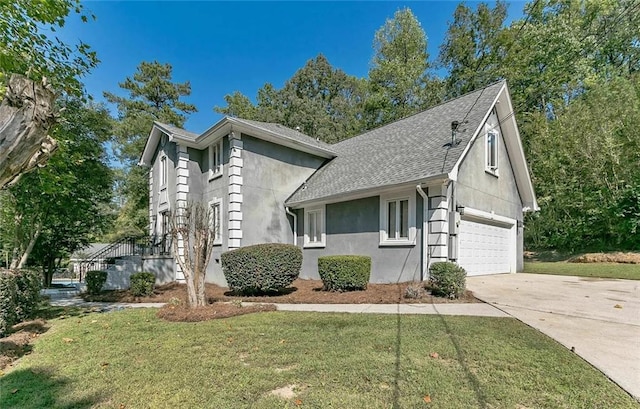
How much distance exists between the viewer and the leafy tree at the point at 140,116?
88.0 ft

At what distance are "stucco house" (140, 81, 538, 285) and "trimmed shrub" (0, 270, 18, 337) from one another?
6.53 m

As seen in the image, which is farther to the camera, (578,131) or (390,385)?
(578,131)

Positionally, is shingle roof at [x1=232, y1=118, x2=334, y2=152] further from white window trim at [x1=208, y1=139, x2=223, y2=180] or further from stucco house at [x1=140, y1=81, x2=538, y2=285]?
white window trim at [x1=208, y1=139, x2=223, y2=180]

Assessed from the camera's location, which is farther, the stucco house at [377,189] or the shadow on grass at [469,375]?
the stucco house at [377,189]

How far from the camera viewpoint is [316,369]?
3.82 metres

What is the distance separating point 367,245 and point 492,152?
6.40m

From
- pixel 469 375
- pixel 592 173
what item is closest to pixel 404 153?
pixel 469 375

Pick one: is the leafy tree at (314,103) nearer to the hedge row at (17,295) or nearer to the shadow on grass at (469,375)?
the hedge row at (17,295)

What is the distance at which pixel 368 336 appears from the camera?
16.7ft

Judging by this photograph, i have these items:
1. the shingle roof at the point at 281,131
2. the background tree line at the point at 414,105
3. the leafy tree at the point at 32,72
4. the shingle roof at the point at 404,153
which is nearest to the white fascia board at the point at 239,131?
the shingle roof at the point at 281,131

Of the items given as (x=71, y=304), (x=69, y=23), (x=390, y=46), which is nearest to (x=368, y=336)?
(x=71, y=304)

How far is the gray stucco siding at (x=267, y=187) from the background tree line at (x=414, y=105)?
5.06 meters

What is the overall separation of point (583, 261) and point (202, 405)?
20063 millimetres

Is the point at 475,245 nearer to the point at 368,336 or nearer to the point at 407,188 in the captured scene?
the point at 407,188
